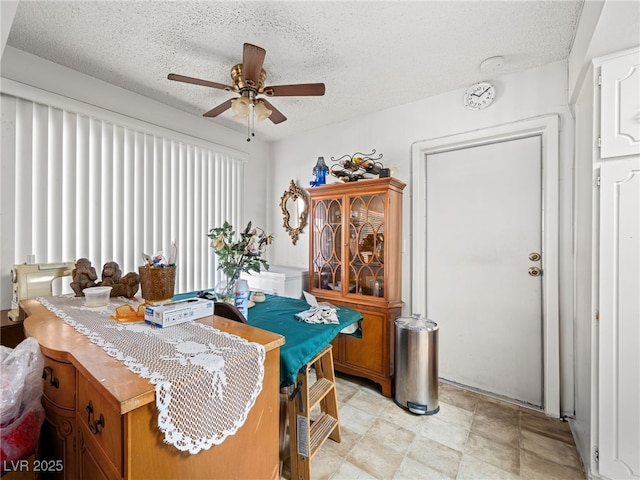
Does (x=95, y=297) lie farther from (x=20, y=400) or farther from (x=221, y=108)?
(x=221, y=108)

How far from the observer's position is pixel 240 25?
1.75m

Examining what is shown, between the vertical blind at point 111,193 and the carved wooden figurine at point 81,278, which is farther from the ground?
the vertical blind at point 111,193

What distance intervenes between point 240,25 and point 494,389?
128 inches

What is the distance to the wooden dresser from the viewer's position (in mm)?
724

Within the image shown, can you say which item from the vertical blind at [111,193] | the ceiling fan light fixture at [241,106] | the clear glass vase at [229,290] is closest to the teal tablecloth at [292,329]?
the clear glass vase at [229,290]

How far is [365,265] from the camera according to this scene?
265 centimetres

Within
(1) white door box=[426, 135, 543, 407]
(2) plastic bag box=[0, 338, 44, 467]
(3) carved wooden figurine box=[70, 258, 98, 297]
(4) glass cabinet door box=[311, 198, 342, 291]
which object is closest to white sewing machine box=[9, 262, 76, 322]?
(3) carved wooden figurine box=[70, 258, 98, 297]

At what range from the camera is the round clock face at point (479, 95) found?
2.32 meters

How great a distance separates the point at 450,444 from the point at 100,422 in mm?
1921

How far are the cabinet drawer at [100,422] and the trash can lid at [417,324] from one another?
1893 millimetres

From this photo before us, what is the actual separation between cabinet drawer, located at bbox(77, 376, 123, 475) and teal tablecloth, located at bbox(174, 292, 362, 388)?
586mm

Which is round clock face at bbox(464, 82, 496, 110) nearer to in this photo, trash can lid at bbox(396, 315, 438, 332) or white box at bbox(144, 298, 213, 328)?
trash can lid at bbox(396, 315, 438, 332)

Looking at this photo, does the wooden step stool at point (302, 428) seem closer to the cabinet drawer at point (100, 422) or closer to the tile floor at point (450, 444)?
the tile floor at point (450, 444)

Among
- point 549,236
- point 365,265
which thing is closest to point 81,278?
point 365,265
